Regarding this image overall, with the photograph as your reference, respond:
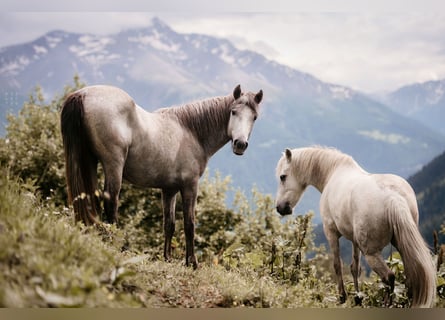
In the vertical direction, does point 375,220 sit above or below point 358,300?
above

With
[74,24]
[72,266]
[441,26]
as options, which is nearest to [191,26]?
[74,24]

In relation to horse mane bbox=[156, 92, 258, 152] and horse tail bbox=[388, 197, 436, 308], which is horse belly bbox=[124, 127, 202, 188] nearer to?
horse mane bbox=[156, 92, 258, 152]

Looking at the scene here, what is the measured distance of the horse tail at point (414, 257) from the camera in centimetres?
361

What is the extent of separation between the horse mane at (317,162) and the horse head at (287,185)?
0.18 feet

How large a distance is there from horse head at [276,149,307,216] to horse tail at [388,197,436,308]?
1.41m

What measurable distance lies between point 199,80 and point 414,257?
7868mm

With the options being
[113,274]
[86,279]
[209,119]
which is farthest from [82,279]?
[209,119]

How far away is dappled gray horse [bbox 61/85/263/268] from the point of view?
3.94m

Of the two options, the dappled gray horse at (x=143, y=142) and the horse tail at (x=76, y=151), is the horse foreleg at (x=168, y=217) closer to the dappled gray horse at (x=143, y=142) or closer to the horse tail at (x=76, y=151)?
the dappled gray horse at (x=143, y=142)

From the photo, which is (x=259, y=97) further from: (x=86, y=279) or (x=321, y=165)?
(x=86, y=279)

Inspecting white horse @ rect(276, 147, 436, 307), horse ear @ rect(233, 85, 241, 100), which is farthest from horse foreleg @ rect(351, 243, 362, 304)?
horse ear @ rect(233, 85, 241, 100)

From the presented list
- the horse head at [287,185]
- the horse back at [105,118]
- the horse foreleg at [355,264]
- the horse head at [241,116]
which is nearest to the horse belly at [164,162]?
the horse back at [105,118]

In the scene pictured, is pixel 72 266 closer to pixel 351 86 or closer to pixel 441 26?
pixel 441 26

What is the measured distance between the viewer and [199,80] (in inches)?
424
